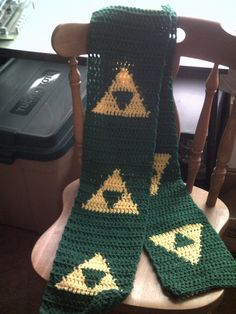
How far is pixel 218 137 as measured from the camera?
1321mm

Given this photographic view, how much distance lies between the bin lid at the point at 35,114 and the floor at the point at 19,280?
16.4 inches

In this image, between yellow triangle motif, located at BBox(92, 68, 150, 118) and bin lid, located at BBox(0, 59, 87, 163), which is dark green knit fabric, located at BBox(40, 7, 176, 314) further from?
bin lid, located at BBox(0, 59, 87, 163)

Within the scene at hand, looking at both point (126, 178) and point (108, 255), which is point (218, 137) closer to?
point (126, 178)

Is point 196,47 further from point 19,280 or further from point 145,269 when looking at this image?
point 19,280

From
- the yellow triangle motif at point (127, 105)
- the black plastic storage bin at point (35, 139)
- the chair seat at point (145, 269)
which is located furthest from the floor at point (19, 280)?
the yellow triangle motif at point (127, 105)

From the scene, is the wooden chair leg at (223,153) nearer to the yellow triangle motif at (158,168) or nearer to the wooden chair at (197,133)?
the wooden chair at (197,133)

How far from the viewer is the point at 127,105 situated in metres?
0.88

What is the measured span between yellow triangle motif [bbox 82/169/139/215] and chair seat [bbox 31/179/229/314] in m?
0.07

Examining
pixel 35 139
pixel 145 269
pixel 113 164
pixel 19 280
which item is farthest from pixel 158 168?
pixel 19 280

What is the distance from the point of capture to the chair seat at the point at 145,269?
0.76 metres

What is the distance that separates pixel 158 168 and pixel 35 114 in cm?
41

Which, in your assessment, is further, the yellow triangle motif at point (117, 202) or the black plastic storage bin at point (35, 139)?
the black plastic storage bin at point (35, 139)

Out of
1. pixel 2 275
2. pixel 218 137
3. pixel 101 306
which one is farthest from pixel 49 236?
pixel 218 137

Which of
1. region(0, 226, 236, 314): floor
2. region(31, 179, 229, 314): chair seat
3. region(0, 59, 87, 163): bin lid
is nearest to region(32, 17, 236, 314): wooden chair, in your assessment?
region(31, 179, 229, 314): chair seat
